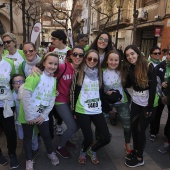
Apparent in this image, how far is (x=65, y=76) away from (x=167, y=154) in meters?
2.34

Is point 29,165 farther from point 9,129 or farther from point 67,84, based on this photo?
point 67,84

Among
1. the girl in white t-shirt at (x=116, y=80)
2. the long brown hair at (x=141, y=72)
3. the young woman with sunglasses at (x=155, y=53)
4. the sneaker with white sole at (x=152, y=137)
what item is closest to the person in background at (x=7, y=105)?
the girl in white t-shirt at (x=116, y=80)

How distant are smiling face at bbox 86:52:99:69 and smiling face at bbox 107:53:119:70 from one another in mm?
254

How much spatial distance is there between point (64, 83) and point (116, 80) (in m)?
0.83

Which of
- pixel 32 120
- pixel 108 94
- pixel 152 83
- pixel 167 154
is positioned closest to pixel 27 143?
pixel 32 120

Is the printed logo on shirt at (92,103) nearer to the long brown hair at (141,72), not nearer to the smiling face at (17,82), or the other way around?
the long brown hair at (141,72)

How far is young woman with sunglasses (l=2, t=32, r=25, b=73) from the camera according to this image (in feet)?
11.1

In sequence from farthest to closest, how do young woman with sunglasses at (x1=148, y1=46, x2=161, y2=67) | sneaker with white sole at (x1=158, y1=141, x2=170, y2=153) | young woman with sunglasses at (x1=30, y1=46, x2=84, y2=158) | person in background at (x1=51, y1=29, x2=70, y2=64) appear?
young woman with sunglasses at (x1=148, y1=46, x2=161, y2=67), person in background at (x1=51, y1=29, x2=70, y2=64), sneaker with white sole at (x1=158, y1=141, x2=170, y2=153), young woman with sunglasses at (x1=30, y1=46, x2=84, y2=158)

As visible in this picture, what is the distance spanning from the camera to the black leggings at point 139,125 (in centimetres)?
304

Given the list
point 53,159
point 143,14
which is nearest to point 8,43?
point 53,159

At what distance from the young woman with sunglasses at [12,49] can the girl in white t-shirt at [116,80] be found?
1.49 meters

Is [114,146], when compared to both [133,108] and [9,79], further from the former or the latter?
[9,79]

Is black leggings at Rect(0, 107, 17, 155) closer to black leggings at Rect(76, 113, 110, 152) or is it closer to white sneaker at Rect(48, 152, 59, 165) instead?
white sneaker at Rect(48, 152, 59, 165)

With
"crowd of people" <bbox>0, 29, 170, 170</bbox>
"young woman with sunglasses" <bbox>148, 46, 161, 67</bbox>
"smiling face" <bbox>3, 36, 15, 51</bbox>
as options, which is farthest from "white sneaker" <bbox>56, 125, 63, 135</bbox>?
"young woman with sunglasses" <bbox>148, 46, 161, 67</bbox>
